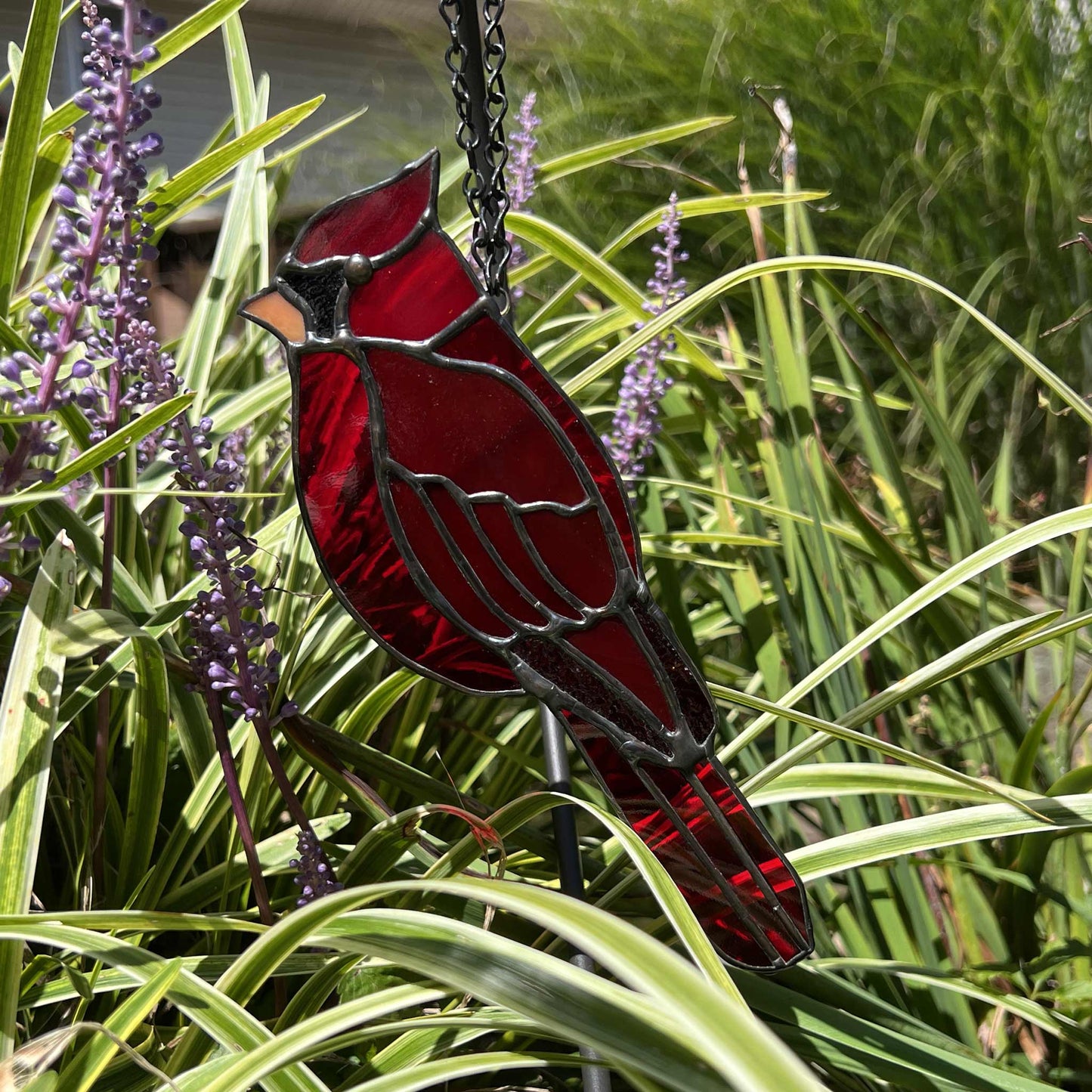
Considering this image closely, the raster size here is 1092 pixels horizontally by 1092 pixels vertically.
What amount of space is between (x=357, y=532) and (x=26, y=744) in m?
0.25

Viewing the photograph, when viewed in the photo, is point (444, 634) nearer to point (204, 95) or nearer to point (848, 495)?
point (848, 495)

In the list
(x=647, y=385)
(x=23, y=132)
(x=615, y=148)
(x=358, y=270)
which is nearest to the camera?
(x=358, y=270)

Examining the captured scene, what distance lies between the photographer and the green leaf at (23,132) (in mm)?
696

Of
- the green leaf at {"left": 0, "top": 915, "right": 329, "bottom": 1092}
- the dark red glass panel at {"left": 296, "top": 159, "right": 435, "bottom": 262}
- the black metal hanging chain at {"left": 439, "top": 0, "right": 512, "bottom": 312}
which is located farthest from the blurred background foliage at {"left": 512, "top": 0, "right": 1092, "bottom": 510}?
the green leaf at {"left": 0, "top": 915, "right": 329, "bottom": 1092}

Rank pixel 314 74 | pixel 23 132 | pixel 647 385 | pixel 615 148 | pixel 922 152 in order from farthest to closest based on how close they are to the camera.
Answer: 1. pixel 314 74
2. pixel 922 152
3. pixel 615 148
4. pixel 647 385
5. pixel 23 132

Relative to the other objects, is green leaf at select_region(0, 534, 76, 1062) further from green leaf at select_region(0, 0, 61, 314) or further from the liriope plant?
green leaf at select_region(0, 0, 61, 314)

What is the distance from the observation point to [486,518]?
19.6 inches

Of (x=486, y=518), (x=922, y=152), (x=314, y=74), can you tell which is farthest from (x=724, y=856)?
(x=314, y=74)

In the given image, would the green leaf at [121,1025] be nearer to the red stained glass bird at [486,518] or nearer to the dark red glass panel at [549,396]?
the red stained glass bird at [486,518]

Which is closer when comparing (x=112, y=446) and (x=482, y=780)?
(x=112, y=446)

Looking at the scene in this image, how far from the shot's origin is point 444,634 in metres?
0.53

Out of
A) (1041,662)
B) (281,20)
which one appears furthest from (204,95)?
(1041,662)

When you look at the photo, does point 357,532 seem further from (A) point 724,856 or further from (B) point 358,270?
(A) point 724,856

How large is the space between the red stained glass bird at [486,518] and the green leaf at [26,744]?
217mm
